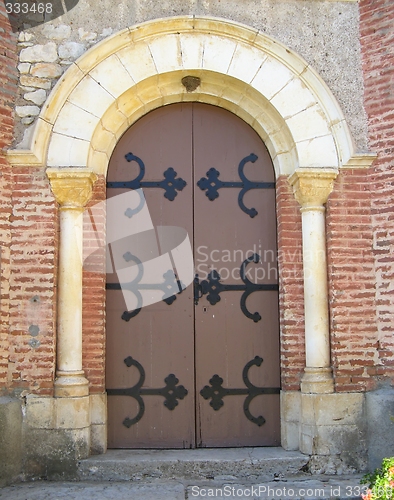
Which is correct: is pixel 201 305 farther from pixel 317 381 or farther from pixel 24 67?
pixel 24 67

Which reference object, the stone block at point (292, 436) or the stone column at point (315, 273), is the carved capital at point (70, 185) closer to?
the stone column at point (315, 273)

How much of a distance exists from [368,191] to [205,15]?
2.11 metres

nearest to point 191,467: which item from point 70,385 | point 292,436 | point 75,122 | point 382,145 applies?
point 292,436

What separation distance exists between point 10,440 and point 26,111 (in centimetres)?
272

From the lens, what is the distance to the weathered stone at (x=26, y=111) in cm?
487

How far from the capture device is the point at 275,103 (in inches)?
196

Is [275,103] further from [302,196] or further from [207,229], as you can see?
[207,229]

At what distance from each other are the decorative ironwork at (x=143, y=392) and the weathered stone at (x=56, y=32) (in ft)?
9.51

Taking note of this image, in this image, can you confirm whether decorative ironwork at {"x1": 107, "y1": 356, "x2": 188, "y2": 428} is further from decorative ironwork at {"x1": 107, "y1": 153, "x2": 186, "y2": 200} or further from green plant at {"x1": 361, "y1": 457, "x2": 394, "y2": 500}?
green plant at {"x1": 361, "y1": 457, "x2": 394, "y2": 500}

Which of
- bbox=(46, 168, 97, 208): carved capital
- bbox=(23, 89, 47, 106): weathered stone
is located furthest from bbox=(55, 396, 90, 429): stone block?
bbox=(23, 89, 47, 106): weathered stone

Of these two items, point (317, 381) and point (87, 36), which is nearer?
point (317, 381)

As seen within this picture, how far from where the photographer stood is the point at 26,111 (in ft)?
16.0

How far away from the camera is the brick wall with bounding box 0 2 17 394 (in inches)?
181

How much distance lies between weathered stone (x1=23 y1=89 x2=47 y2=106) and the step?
9.95ft
